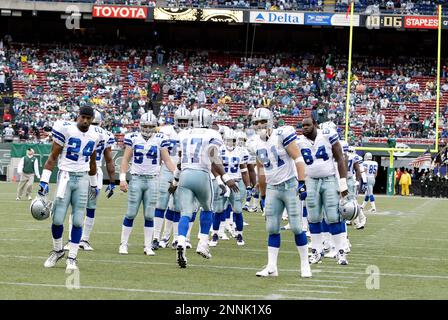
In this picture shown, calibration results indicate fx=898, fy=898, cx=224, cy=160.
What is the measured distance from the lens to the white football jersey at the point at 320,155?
1184cm

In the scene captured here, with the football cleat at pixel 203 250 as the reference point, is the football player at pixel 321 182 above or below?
above

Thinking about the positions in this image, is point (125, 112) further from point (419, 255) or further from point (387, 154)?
point (419, 255)

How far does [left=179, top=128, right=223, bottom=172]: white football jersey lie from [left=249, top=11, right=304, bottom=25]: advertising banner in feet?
109

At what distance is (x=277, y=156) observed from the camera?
10.3 m

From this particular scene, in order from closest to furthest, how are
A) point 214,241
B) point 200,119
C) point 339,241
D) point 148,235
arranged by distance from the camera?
point 200,119, point 339,241, point 148,235, point 214,241

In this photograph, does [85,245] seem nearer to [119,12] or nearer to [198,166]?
[198,166]

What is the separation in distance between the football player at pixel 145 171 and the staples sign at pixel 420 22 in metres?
32.1

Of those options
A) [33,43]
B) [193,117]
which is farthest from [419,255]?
[33,43]

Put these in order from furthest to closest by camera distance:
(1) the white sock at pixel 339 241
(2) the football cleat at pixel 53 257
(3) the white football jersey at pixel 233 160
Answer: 1. (3) the white football jersey at pixel 233 160
2. (1) the white sock at pixel 339 241
3. (2) the football cleat at pixel 53 257

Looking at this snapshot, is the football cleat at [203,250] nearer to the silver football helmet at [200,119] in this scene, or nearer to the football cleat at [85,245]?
the silver football helmet at [200,119]

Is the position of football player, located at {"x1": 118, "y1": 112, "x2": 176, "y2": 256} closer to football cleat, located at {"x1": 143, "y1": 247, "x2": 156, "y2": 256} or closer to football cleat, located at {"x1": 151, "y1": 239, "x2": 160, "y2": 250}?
football cleat, located at {"x1": 143, "y1": 247, "x2": 156, "y2": 256}

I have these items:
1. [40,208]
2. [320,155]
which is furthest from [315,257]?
[40,208]

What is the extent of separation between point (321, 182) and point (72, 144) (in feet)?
11.2

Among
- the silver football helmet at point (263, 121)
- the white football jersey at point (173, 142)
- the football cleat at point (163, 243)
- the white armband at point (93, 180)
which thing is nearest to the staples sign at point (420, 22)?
the white football jersey at point (173, 142)
